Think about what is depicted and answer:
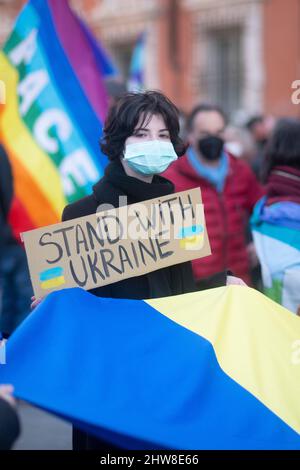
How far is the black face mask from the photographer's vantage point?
5176 millimetres

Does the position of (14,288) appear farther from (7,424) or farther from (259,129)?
(259,129)

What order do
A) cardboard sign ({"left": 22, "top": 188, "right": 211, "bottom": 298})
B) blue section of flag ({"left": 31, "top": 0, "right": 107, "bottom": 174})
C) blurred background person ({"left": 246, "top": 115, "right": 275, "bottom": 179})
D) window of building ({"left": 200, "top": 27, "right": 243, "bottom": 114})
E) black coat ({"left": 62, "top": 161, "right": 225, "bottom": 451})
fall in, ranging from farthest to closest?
1. window of building ({"left": 200, "top": 27, "right": 243, "bottom": 114})
2. blurred background person ({"left": 246, "top": 115, "right": 275, "bottom": 179})
3. blue section of flag ({"left": 31, "top": 0, "right": 107, "bottom": 174})
4. black coat ({"left": 62, "top": 161, "right": 225, "bottom": 451})
5. cardboard sign ({"left": 22, "top": 188, "right": 211, "bottom": 298})

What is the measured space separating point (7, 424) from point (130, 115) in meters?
1.18

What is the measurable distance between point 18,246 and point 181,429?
12.6 feet

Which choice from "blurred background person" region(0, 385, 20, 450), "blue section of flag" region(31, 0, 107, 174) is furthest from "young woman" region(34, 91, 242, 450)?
"blue section of flag" region(31, 0, 107, 174)

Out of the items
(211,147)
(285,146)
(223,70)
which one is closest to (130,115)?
(285,146)

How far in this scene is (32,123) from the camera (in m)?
5.39

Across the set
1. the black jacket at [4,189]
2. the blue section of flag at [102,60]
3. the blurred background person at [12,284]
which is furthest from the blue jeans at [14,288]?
the blue section of flag at [102,60]

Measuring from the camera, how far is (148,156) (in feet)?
9.68

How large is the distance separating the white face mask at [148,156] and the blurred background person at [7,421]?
3.26 feet

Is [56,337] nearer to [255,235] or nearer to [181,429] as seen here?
[181,429]

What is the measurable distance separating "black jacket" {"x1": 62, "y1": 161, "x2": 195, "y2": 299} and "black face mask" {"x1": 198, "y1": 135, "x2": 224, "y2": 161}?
2.14 meters

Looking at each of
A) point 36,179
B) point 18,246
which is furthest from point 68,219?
point 18,246

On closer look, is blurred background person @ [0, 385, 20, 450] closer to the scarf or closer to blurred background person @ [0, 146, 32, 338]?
→ the scarf
